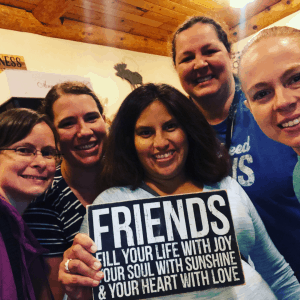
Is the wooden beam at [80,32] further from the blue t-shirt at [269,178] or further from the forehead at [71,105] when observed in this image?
the blue t-shirt at [269,178]

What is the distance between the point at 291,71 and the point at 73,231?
78 centimetres

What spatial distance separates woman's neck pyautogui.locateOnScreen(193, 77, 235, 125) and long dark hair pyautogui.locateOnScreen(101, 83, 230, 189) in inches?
2.0

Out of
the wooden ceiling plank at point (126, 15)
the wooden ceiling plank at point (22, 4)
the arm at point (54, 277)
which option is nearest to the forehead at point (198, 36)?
the wooden ceiling plank at point (126, 15)

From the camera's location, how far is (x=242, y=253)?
0.71 metres

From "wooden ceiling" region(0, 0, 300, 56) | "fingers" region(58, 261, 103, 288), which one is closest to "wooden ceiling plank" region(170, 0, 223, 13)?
"wooden ceiling" region(0, 0, 300, 56)

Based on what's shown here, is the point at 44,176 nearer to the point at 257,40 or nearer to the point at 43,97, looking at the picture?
the point at 43,97

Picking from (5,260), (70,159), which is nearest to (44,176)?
(70,159)

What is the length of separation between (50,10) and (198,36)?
439 millimetres

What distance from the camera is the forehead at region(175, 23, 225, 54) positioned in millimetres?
738

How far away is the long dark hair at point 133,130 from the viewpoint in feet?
2.25

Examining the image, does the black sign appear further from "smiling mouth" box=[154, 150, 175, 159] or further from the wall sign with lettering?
the wall sign with lettering

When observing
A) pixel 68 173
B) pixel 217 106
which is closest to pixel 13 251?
pixel 68 173

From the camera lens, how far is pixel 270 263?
73 centimetres

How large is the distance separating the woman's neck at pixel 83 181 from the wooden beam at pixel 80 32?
0.39 m
